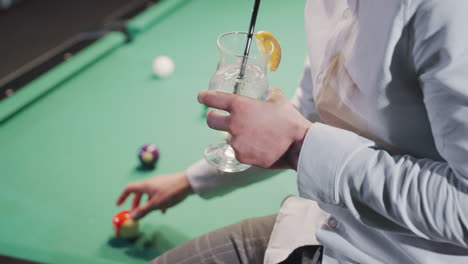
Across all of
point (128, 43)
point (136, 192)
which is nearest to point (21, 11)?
point (128, 43)

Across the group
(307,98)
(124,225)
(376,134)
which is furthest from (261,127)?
(124,225)

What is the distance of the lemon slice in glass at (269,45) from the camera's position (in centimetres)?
92

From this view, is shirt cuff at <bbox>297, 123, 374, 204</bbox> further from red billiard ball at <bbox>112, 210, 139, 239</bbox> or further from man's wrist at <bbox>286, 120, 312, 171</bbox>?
red billiard ball at <bbox>112, 210, 139, 239</bbox>

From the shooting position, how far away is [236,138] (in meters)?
0.81

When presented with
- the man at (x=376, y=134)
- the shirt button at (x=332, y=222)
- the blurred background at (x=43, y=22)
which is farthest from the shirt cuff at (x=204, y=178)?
the blurred background at (x=43, y=22)

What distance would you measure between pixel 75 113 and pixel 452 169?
150cm

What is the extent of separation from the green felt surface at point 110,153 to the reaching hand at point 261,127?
661mm

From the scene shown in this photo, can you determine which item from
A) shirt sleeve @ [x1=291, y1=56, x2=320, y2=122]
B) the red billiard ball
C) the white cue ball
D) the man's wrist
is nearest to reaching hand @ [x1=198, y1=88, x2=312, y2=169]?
the man's wrist

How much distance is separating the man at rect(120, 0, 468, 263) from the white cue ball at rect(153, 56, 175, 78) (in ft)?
3.75

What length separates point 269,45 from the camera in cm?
93

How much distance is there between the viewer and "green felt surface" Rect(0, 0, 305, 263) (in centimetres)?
141

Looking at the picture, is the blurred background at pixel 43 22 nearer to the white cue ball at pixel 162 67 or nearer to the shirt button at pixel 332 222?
the white cue ball at pixel 162 67

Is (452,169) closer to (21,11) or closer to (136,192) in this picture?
(136,192)

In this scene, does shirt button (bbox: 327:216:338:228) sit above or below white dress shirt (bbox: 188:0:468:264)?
below
